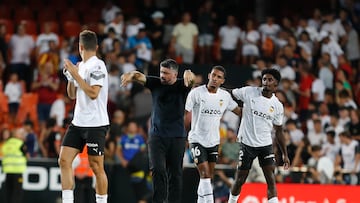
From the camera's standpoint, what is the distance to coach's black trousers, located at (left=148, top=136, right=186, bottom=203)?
15.3 meters

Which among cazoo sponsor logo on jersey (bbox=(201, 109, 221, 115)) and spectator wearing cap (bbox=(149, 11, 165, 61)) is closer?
cazoo sponsor logo on jersey (bbox=(201, 109, 221, 115))

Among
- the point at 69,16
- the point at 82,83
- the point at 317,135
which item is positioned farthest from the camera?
the point at 69,16

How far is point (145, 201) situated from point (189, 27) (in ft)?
21.8

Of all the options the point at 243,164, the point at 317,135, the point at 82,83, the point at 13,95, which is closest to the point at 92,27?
the point at 13,95

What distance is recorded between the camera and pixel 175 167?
15609mm

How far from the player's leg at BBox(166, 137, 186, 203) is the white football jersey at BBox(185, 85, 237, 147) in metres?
0.88

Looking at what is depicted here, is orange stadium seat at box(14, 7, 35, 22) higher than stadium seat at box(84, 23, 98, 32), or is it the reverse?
orange stadium seat at box(14, 7, 35, 22)

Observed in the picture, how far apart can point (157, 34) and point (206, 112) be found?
35.6 ft

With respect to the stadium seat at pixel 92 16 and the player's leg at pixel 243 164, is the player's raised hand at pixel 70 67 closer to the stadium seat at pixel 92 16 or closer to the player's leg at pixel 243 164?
the player's leg at pixel 243 164

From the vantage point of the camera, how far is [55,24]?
28.1m

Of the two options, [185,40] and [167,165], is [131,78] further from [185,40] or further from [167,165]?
[185,40]

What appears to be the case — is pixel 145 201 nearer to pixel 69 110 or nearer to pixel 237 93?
pixel 69 110

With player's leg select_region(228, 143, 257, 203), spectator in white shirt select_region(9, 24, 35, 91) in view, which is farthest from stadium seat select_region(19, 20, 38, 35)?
player's leg select_region(228, 143, 257, 203)

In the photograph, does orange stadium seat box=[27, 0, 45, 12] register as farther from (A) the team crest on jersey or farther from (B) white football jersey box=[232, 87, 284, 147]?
(A) the team crest on jersey
